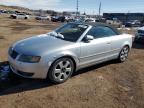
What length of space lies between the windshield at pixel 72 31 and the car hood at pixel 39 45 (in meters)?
0.29

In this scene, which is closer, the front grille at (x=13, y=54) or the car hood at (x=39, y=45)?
the car hood at (x=39, y=45)

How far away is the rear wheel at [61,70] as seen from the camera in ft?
18.1

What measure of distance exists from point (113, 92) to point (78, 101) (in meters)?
1.04

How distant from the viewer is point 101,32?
7.02m

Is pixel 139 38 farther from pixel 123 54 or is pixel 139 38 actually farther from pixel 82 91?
pixel 82 91

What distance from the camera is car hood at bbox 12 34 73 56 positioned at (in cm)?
544

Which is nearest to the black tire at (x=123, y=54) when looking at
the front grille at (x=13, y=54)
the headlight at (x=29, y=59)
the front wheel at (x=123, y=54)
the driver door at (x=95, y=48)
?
the front wheel at (x=123, y=54)

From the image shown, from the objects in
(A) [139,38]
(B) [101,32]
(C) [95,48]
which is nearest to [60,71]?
(C) [95,48]

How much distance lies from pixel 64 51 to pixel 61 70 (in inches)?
19.1

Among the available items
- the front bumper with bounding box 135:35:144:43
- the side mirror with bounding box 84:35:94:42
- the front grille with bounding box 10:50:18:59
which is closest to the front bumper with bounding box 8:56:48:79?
the front grille with bounding box 10:50:18:59

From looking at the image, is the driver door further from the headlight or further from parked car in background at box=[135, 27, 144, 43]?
parked car in background at box=[135, 27, 144, 43]

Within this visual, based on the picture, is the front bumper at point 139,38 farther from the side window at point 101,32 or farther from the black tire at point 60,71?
the black tire at point 60,71

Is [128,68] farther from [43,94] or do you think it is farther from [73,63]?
[43,94]

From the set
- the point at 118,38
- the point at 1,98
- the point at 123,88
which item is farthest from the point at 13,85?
the point at 118,38
